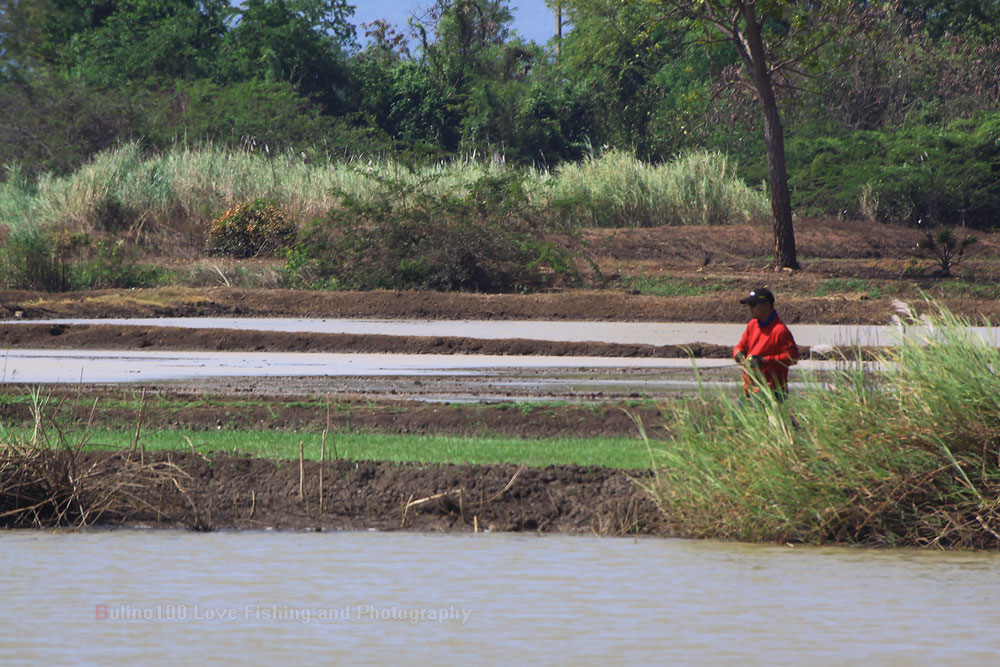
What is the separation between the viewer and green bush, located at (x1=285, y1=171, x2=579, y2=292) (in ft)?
92.7

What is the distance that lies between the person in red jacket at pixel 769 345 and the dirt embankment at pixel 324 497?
51.9 inches

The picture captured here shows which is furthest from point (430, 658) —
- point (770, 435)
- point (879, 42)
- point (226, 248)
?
point (879, 42)

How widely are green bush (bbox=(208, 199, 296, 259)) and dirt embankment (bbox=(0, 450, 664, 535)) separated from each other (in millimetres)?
23173

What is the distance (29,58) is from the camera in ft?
196

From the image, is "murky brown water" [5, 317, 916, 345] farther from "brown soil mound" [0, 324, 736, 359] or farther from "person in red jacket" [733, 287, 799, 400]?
"person in red jacket" [733, 287, 799, 400]

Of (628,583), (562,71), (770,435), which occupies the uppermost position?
(562,71)

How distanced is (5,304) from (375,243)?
732 cm

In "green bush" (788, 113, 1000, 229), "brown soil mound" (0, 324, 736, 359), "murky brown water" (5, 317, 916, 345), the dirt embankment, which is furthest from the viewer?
"green bush" (788, 113, 1000, 229)

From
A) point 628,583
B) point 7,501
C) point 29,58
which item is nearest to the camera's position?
point 628,583

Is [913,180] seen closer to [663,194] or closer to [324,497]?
[663,194]

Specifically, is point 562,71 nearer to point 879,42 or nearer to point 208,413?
point 879,42

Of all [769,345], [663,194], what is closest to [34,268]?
[663,194]

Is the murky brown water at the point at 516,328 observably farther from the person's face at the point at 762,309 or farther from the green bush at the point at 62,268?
the person's face at the point at 762,309

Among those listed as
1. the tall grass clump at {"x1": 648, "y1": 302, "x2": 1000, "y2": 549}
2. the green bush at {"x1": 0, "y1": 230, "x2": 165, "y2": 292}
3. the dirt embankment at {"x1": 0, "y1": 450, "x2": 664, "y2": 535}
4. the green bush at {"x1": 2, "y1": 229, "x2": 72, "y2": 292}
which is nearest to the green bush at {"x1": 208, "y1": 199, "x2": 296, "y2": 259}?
the green bush at {"x1": 0, "y1": 230, "x2": 165, "y2": 292}
